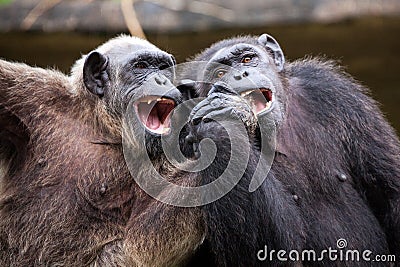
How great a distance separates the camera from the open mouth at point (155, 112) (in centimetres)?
532

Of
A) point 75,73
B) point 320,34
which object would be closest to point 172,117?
point 75,73

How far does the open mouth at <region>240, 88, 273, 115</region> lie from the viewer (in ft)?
17.2

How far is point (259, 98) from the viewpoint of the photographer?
5328mm

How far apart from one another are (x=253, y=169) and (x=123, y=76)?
3.71 ft

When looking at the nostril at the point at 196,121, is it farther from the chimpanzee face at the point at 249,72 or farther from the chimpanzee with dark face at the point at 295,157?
the chimpanzee face at the point at 249,72

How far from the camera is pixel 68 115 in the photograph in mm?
5594

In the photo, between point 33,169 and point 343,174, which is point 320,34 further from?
point 33,169

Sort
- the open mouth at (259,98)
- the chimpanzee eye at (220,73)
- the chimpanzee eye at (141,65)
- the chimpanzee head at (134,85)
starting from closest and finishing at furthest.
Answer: the open mouth at (259,98) → the chimpanzee head at (134,85) → the chimpanzee eye at (220,73) → the chimpanzee eye at (141,65)

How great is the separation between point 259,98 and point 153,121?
646 mm

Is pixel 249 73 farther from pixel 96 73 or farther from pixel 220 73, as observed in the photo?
pixel 96 73

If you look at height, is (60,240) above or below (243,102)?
below
